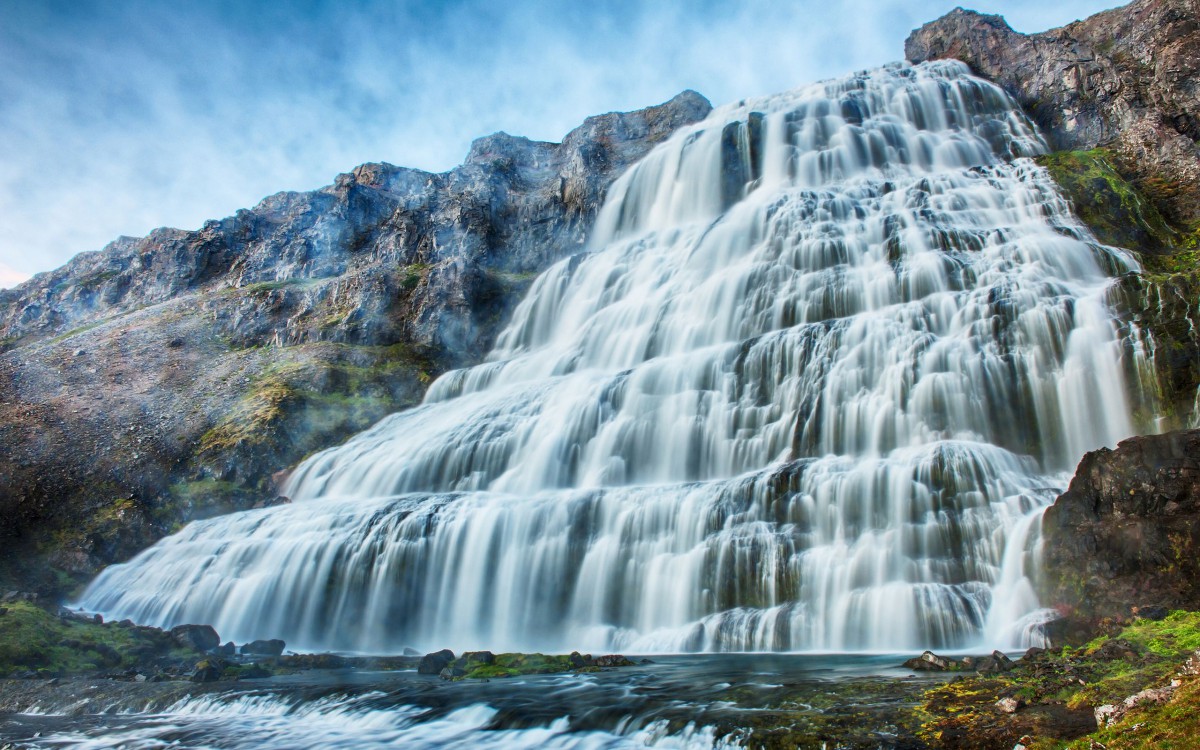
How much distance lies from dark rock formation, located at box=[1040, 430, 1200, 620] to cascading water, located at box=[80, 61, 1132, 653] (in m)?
0.67

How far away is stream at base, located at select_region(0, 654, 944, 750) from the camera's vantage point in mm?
7363

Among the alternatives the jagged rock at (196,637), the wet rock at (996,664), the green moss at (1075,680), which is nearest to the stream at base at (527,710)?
the green moss at (1075,680)

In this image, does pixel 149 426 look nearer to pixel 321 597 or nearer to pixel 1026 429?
pixel 321 597

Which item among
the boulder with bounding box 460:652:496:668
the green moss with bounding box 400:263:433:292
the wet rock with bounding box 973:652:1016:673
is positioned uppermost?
the green moss with bounding box 400:263:433:292

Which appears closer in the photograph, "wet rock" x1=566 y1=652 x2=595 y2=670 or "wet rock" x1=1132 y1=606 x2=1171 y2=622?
"wet rock" x1=1132 y1=606 x2=1171 y2=622

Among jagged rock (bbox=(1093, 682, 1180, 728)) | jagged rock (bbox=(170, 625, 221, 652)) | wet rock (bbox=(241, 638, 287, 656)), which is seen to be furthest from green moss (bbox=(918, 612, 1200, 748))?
jagged rock (bbox=(170, 625, 221, 652))

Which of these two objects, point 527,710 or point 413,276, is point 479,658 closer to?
point 527,710

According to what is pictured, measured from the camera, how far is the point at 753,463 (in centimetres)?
1694

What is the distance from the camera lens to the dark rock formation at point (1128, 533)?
9.38m

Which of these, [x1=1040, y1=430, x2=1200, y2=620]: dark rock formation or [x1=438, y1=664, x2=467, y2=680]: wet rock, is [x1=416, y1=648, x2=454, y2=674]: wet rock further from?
[x1=1040, y1=430, x2=1200, y2=620]: dark rock formation

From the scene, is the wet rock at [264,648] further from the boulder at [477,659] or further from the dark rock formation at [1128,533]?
→ the dark rock formation at [1128,533]

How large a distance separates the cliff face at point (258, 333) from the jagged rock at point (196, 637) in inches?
375

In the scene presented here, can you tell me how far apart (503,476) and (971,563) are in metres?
12.5

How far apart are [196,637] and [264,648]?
1.58 metres
